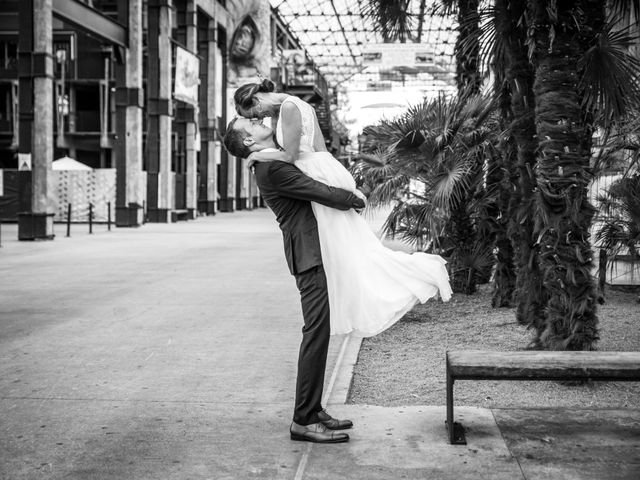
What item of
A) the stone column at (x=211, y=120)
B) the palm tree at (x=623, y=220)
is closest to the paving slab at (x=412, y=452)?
the palm tree at (x=623, y=220)

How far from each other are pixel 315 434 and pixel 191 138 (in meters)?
35.7

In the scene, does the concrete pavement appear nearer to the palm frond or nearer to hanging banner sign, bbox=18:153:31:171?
the palm frond

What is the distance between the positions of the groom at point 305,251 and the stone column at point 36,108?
63.1 feet

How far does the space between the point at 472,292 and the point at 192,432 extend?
7567 millimetres

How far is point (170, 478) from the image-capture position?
13.4 feet

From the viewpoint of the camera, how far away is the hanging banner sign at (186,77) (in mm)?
33469

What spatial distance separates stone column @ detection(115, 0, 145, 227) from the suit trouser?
2686 cm

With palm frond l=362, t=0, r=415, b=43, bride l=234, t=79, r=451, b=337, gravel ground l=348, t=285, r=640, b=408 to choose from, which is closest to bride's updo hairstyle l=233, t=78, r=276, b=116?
bride l=234, t=79, r=451, b=337

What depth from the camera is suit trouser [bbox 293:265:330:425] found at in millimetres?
4652

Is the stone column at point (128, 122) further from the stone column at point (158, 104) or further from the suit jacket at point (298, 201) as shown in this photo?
the suit jacket at point (298, 201)

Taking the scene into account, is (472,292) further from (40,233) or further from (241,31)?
(241,31)

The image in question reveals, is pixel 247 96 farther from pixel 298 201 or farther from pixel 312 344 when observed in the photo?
pixel 312 344

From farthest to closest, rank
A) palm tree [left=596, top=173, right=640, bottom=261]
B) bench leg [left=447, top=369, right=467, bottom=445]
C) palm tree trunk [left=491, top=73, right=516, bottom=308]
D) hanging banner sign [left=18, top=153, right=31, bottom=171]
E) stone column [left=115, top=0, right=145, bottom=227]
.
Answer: stone column [left=115, top=0, right=145, bottom=227] → hanging banner sign [left=18, top=153, right=31, bottom=171] → palm tree trunk [left=491, top=73, right=516, bottom=308] → palm tree [left=596, top=173, right=640, bottom=261] → bench leg [left=447, top=369, right=467, bottom=445]

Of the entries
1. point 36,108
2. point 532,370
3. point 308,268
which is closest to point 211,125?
point 36,108
